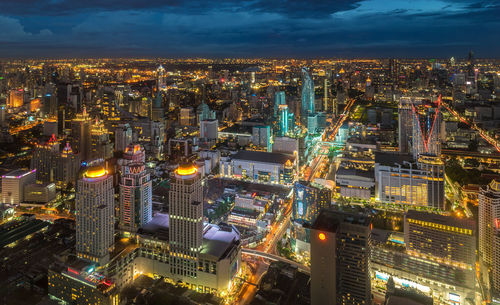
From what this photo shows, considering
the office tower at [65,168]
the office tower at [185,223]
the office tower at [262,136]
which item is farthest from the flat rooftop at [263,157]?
the office tower at [185,223]

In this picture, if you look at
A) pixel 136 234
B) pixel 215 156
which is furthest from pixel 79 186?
pixel 215 156

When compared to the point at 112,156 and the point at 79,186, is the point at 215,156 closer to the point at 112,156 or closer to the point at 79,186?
the point at 112,156

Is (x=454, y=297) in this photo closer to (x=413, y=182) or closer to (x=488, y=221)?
(x=488, y=221)

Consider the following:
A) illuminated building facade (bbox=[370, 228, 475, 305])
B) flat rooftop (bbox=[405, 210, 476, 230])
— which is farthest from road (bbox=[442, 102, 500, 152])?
illuminated building facade (bbox=[370, 228, 475, 305])

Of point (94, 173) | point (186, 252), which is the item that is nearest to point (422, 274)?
point (186, 252)

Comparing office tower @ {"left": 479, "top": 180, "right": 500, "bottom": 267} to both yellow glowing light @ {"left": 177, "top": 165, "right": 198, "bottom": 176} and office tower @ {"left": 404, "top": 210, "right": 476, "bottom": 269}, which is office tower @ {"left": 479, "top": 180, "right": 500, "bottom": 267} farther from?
yellow glowing light @ {"left": 177, "top": 165, "right": 198, "bottom": 176}

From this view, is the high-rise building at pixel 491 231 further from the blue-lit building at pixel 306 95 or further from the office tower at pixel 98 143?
the blue-lit building at pixel 306 95

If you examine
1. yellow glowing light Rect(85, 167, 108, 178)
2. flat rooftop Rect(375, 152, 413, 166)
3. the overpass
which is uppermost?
yellow glowing light Rect(85, 167, 108, 178)
